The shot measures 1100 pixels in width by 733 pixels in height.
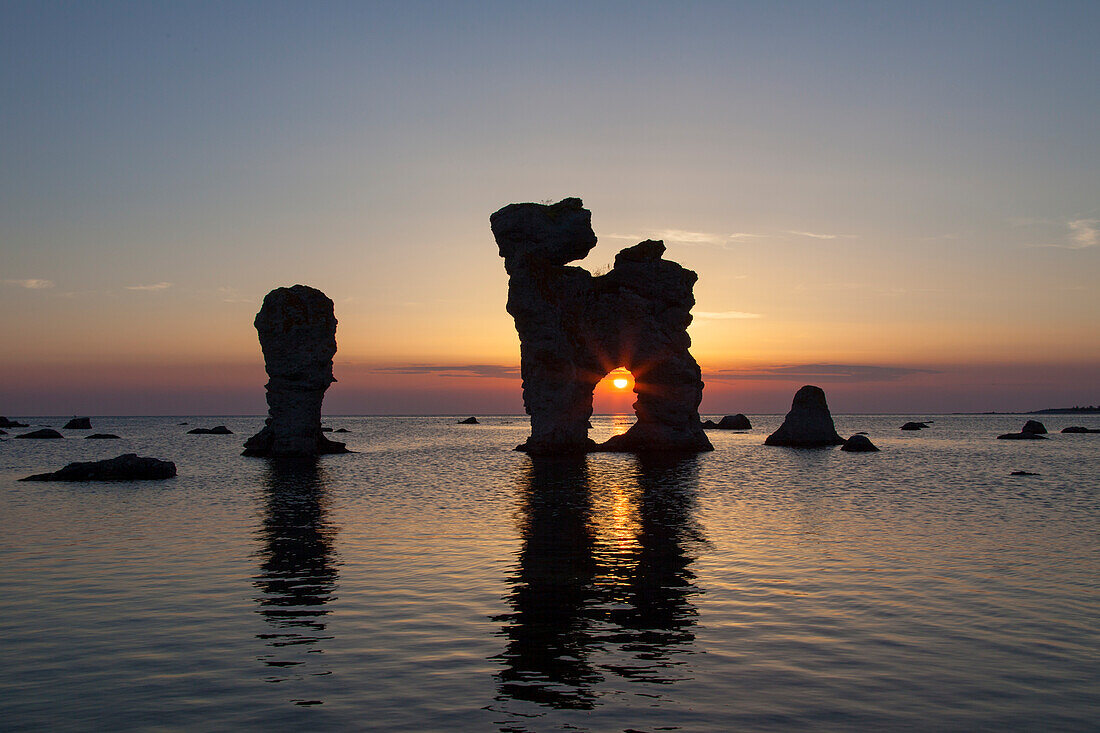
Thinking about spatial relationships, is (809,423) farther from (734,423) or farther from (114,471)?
(114,471)

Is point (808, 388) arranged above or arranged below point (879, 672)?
above

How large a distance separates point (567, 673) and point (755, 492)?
32259 millimetres

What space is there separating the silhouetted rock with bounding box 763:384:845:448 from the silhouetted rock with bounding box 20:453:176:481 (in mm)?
70873

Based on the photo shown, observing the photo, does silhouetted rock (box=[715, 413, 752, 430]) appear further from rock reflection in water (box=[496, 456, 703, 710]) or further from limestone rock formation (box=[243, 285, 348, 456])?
rock reflection in water (box=[496, 456, 703, 710])

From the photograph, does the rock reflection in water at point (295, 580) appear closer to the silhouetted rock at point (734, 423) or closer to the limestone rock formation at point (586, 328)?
the limestone rock formation at point (586, 328)

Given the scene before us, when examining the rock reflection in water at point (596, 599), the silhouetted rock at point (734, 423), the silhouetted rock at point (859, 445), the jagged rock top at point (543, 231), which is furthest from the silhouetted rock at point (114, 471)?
the silhouetted rock at point (734, 423)

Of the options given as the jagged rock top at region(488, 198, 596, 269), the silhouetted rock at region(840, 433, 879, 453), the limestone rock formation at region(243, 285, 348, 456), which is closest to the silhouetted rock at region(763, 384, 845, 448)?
the silhouetted rock at region(840, 433, 879, 453)

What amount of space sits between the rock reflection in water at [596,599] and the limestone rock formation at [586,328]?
36679mm

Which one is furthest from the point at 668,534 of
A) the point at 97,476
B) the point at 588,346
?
the point at 588,346

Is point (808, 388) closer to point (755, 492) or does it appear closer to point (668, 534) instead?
point (755, 492)

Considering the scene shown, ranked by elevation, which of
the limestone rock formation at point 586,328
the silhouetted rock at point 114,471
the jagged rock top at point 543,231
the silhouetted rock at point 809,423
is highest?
the jagged rock top at point 543,231

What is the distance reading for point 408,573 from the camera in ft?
67.6

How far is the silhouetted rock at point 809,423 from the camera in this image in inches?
3782

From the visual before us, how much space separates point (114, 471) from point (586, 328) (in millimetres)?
43941
